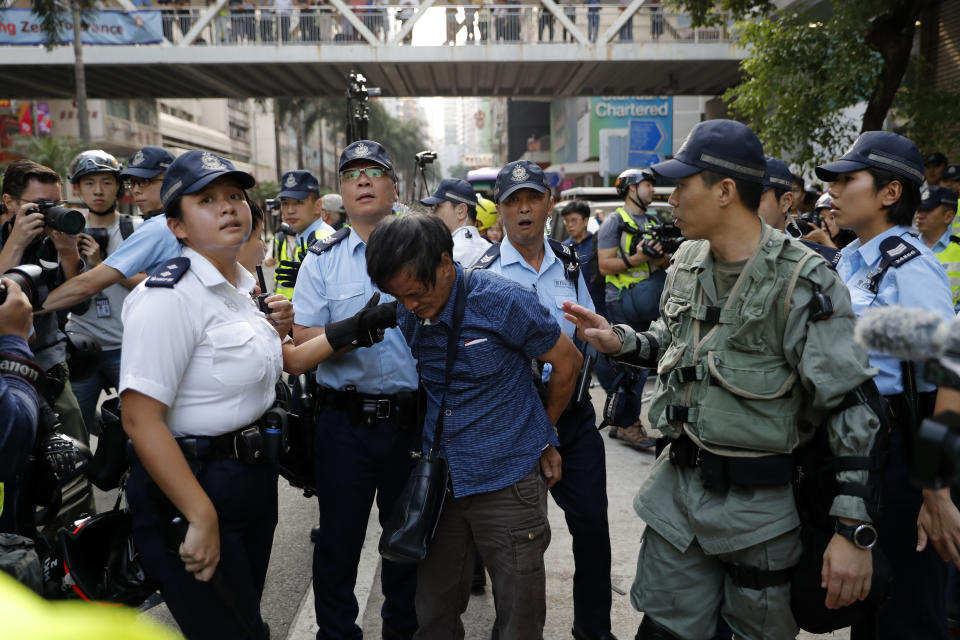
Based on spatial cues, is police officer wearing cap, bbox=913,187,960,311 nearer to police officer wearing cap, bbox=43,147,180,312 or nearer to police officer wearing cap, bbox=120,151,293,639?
police officer wearing cap, bbox=120,151,293,639

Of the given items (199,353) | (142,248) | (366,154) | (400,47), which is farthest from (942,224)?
(400,47)

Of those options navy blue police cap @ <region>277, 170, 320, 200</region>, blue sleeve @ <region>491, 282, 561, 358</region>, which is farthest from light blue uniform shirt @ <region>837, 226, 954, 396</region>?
navy blue police cap @ <region>277, 170, 320, 200</region>

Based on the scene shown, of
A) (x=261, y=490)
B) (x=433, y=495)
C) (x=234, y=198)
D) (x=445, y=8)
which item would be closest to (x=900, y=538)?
(x=433, y=495)

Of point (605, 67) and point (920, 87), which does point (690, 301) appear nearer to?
point (920, 87)

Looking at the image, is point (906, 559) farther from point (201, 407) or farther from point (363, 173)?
point (363, 173)

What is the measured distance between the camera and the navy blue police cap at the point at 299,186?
5.96m

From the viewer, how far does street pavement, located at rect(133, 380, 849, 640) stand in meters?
3.47

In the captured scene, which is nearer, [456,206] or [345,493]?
[345,493]

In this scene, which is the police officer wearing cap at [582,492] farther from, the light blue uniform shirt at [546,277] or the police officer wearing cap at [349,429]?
the police officer wearing cap at [349,429]

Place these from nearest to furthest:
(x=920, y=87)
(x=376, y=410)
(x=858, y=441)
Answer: (x=858, y=441) < (x=376, y=410) < (x=920, y=87)

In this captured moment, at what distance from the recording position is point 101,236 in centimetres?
438

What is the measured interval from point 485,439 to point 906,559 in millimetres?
1541

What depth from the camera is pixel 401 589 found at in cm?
321

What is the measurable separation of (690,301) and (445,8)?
72.2ft
